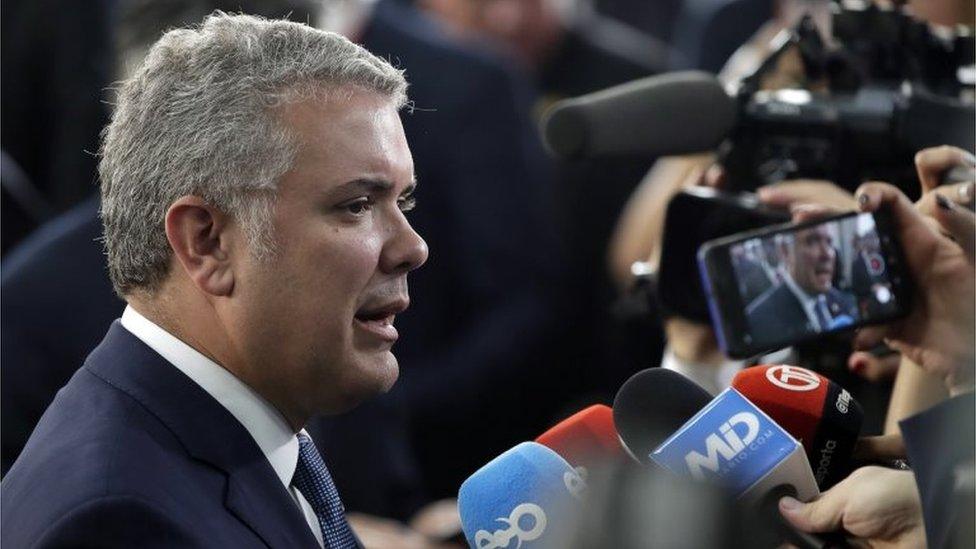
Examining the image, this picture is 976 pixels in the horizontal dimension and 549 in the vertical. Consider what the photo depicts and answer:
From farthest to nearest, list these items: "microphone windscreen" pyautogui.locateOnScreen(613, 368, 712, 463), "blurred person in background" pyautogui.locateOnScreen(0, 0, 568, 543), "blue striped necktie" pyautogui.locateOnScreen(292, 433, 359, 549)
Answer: "blurred person in background" pyautogui.locateOnScreen(0, 0, 568, 543) < "blue striped necktie" pyautogui.locateOnScreen(292, 433, 359, 549) < "microphone windscreen" pyautogui.locateOnScreen(613, 368, 712, 463)

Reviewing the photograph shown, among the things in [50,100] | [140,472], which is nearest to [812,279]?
[140,472]

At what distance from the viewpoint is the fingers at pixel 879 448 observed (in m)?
1.72

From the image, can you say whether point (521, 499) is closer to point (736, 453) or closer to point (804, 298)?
point (736, 453)

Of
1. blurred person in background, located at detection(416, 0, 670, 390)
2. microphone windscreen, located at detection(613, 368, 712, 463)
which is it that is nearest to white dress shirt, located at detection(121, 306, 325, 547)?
microphone windscreen, located at detection(613, 368, 712, 463)

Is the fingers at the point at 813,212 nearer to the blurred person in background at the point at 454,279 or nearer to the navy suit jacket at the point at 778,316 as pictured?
the navy suit jacket at the point at 778,316

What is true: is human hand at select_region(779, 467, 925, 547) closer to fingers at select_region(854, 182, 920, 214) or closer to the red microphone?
the red microphone

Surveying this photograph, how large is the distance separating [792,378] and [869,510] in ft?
0.86

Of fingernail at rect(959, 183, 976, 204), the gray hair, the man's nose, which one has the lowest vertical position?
fingernail at rect(959, 183, 976, 204)

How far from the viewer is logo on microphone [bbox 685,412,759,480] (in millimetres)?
1438

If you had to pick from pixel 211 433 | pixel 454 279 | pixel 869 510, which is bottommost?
pixel 454 279

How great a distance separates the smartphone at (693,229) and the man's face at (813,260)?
0.20 meters

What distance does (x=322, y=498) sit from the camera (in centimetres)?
177

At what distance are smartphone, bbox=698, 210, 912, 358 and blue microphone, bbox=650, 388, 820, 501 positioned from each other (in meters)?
0.42

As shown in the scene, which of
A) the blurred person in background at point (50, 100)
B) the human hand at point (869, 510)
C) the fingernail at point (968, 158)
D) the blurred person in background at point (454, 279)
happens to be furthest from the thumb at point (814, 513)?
the blurred person in background at point (50, 100)
